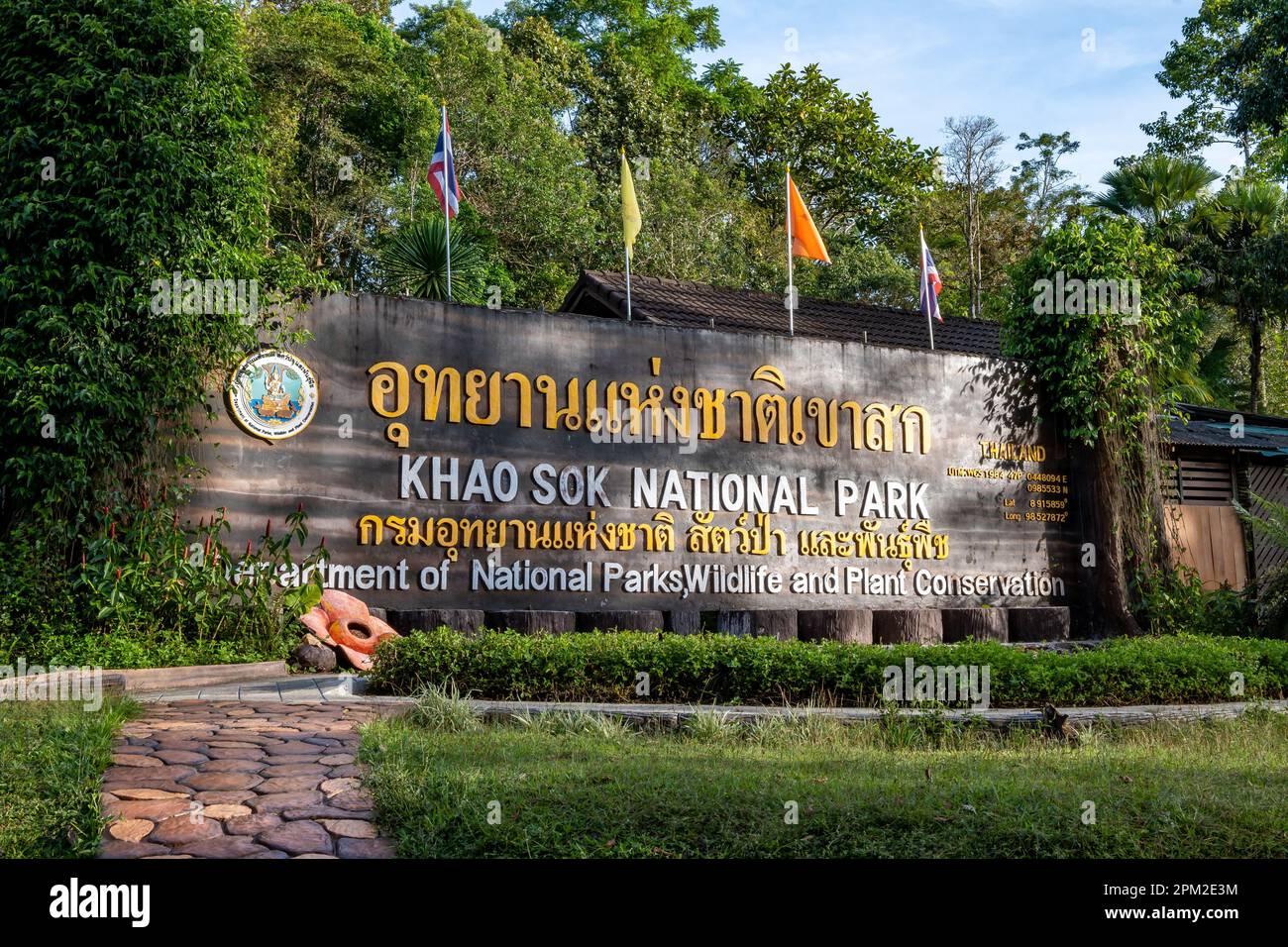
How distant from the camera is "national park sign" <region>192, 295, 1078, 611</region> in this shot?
424 inches

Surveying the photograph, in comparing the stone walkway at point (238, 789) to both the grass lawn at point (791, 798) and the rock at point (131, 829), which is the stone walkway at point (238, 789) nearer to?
the rock at point (131, 829)

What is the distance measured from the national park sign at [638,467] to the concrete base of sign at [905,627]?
1.73 metres

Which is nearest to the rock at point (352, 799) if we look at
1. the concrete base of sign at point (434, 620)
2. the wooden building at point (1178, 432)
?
the concrete base of sign at point (434, 620)

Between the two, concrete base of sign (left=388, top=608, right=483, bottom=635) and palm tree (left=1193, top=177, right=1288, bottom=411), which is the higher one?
palm tree (left=1193, top=177, right=1288, bottom=411)

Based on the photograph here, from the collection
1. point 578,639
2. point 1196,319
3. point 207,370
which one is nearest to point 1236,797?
point 578,639

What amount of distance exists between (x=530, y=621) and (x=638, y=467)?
2381 mm

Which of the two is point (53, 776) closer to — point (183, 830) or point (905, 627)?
point (183, 830)

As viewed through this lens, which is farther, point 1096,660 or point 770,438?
point 770,438

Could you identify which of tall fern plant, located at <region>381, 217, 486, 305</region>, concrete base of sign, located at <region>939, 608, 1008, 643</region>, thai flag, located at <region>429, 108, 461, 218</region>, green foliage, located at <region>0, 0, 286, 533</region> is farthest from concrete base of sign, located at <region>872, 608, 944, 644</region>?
tall fern plant, located at <region>381, 217, 486, 305</region>

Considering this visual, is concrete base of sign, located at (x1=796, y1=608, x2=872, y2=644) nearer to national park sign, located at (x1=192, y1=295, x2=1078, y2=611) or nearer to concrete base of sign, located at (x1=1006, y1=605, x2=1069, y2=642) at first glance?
national park sign, located at (x1=192, y1=295, x2=1078, y2=611)

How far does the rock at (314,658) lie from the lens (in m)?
9.09

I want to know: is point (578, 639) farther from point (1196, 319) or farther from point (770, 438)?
point (1196, 319)

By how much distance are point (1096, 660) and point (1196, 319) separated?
16515 mm

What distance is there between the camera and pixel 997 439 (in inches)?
570
